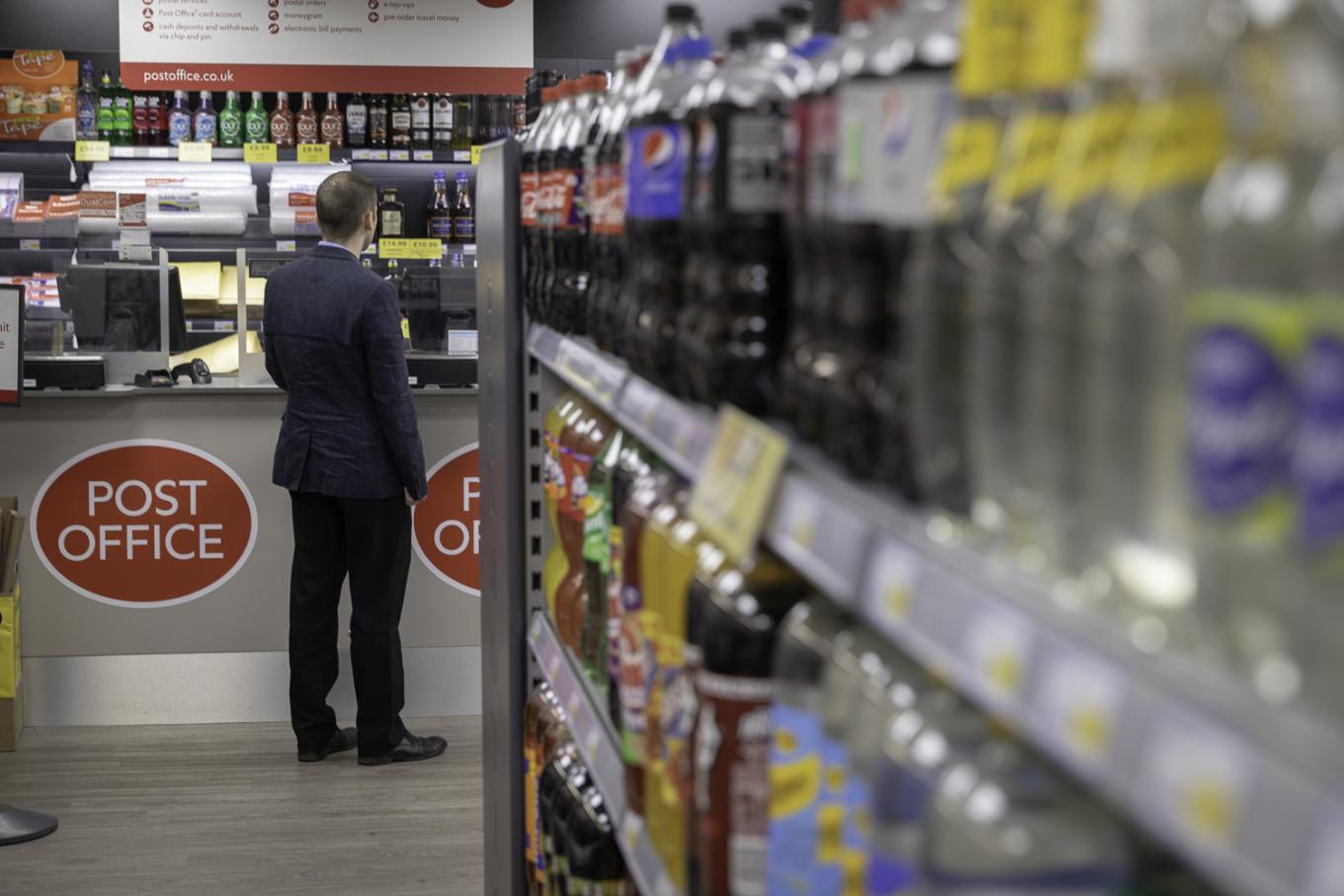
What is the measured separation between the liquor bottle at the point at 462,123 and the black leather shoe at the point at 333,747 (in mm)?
3144

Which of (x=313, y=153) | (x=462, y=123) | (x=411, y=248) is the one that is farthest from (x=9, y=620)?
(x=462, y=123)

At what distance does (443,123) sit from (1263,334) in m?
7.07

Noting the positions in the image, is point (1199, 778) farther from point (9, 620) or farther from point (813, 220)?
point (9, 620)

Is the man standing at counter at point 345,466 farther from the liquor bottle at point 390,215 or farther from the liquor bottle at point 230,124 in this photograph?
the liquor bottle at point 230,124

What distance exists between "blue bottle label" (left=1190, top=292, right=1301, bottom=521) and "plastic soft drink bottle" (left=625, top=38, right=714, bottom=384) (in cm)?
86

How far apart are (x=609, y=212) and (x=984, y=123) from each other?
3.48ft

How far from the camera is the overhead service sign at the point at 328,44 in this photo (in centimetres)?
680

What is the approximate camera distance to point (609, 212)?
1.88 m

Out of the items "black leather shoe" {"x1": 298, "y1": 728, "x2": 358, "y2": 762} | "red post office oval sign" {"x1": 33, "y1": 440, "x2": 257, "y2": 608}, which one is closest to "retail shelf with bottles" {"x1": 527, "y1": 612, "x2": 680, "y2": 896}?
"black leather shoe" {"x1": 298, "y1": 728, "x2": 358, "y2": 762}

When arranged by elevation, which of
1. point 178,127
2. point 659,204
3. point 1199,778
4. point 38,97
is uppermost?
point 38,97

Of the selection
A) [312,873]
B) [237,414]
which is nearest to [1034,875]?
[312,873]

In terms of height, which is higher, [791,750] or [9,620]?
[791,750]

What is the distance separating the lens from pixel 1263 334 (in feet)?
1.99

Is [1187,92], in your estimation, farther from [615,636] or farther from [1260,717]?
[615,636]
